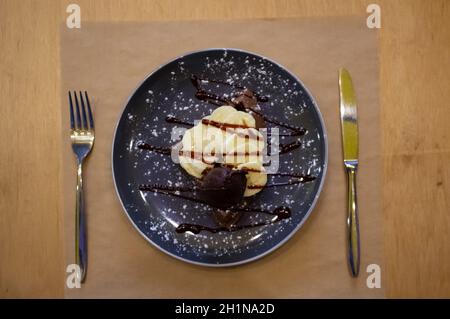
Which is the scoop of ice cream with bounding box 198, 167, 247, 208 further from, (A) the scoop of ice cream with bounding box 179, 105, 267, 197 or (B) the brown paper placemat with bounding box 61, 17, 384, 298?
(B) the brown paper placemat with bounding box 61, 17, 384, 298

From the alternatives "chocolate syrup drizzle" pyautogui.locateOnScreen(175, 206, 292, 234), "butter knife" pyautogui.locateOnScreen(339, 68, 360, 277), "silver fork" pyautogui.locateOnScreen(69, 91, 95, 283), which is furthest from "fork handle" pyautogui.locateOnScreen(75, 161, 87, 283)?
"butter knife" pyautogui.locateOnScreen(339, 68, 360, 277)

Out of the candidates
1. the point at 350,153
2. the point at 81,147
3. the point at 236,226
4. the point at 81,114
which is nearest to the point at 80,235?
the point at 81,147

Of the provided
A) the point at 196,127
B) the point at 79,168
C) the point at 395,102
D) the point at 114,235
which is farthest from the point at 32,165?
the point at 395,102

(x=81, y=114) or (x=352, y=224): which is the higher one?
(x=81, y=114)

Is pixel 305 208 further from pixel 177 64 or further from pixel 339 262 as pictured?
pixel 177 64

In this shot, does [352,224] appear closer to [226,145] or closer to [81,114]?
[226,145]

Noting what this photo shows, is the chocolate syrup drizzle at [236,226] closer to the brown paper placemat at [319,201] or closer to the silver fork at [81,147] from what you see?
the brown paper placemat at [319,201]

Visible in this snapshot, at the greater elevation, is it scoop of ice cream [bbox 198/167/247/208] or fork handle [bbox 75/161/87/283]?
scoop of ice cream [bbox 198/167/247/208]
